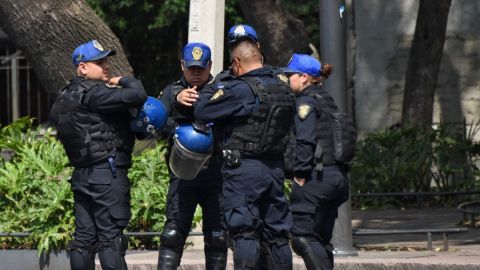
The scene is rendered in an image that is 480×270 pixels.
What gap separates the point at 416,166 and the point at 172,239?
714 cm

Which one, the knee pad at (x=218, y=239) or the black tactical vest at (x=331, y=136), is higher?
the black tactical vest at (x=331, y=136)

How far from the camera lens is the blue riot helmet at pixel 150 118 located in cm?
884

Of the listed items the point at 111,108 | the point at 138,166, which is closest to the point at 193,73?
the point at 111,108

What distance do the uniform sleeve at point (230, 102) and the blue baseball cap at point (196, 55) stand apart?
28.0 inches

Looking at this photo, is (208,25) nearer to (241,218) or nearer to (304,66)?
(304,66)

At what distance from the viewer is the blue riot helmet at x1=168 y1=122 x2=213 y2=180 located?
862 centimetres

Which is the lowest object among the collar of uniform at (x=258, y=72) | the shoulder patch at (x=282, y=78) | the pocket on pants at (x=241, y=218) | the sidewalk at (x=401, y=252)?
the sidewalk at (x=401, y=252)

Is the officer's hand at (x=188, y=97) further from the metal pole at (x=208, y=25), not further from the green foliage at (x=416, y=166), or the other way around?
the green foliage at (x=416, y=166)

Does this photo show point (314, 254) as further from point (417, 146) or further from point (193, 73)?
point (417, 146)

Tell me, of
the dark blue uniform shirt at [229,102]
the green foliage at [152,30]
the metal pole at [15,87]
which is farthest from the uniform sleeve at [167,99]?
the metal pole at [15,87]

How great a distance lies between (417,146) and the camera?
52.1 ft

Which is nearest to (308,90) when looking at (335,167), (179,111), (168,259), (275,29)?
(335,167)

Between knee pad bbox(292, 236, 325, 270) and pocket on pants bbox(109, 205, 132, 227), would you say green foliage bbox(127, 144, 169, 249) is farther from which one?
knee pad bbox(292, 236, 325, 270)

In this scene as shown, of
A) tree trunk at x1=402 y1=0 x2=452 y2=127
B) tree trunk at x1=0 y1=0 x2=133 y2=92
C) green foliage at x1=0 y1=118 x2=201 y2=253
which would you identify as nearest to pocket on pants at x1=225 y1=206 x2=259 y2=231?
green foliage at x1=0 y1=118 x2=201 y2=253
